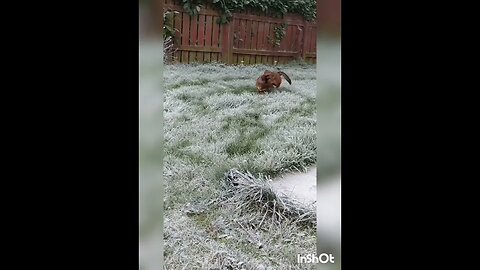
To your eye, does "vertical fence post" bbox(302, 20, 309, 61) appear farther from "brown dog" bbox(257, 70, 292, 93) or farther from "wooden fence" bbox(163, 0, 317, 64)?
"brown dog" bbox(257, 70, 292, 93)

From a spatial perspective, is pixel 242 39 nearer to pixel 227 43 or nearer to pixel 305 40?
pixel 227 43

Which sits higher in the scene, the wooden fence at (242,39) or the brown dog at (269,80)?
the wooden fence at (242,39)

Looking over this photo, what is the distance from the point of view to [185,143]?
5.55ft

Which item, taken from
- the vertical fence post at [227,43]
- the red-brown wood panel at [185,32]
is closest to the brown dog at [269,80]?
the vertical fence post at [227,43]

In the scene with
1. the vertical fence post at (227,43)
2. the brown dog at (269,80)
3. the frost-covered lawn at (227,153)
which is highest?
the vertical fence post at (227,43)

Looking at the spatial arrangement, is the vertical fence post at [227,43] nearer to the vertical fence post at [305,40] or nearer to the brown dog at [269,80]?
the brown dog at [269,80]

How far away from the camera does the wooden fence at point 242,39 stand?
173 cm

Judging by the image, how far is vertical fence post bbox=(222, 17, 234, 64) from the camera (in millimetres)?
1761

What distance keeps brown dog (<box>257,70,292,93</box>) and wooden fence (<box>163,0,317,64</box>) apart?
5cm

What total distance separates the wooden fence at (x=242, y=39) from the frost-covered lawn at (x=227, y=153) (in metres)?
0.05

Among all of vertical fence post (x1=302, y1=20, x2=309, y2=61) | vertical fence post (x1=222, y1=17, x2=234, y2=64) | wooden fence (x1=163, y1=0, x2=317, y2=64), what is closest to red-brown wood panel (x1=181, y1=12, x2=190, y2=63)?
wooden fence (x1=163, y1=0, x2=317, y2=64)

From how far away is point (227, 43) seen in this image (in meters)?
1.77
